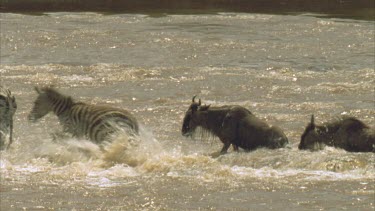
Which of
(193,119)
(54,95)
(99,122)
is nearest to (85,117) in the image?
(99,122)

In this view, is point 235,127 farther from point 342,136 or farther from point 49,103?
point 49,103

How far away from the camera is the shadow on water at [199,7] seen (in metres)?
30.3

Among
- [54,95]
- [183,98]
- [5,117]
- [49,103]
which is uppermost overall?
[54,95]

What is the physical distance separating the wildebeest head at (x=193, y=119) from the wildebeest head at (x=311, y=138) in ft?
4.13

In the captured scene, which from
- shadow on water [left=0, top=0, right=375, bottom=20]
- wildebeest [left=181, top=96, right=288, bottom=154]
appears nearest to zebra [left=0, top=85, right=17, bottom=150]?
wildebeest [left=181, top=96, right=288, bottom=154]

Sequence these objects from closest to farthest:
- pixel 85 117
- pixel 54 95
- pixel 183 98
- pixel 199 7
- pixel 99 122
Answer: pixel 99 122, pixel 85 117, pixel 54 95, pixel 183 98, pixel 199 7

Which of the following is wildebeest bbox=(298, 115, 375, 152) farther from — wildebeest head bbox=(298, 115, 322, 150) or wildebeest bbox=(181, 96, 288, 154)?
wildebeest bbox=(181, 96, 288, 154)

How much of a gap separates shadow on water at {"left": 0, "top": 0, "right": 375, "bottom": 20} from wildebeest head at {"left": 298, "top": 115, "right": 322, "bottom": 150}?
55.8 ft

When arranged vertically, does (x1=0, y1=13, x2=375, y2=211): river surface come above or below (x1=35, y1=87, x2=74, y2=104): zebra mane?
below

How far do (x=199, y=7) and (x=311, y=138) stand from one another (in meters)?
20.1

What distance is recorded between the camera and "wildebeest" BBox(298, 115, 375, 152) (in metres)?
11.7

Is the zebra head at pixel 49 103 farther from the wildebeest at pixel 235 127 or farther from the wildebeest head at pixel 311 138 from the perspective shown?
the wildebeest head at pixel 311 138

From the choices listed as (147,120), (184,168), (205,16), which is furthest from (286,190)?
(205,16)

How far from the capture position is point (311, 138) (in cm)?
1194
